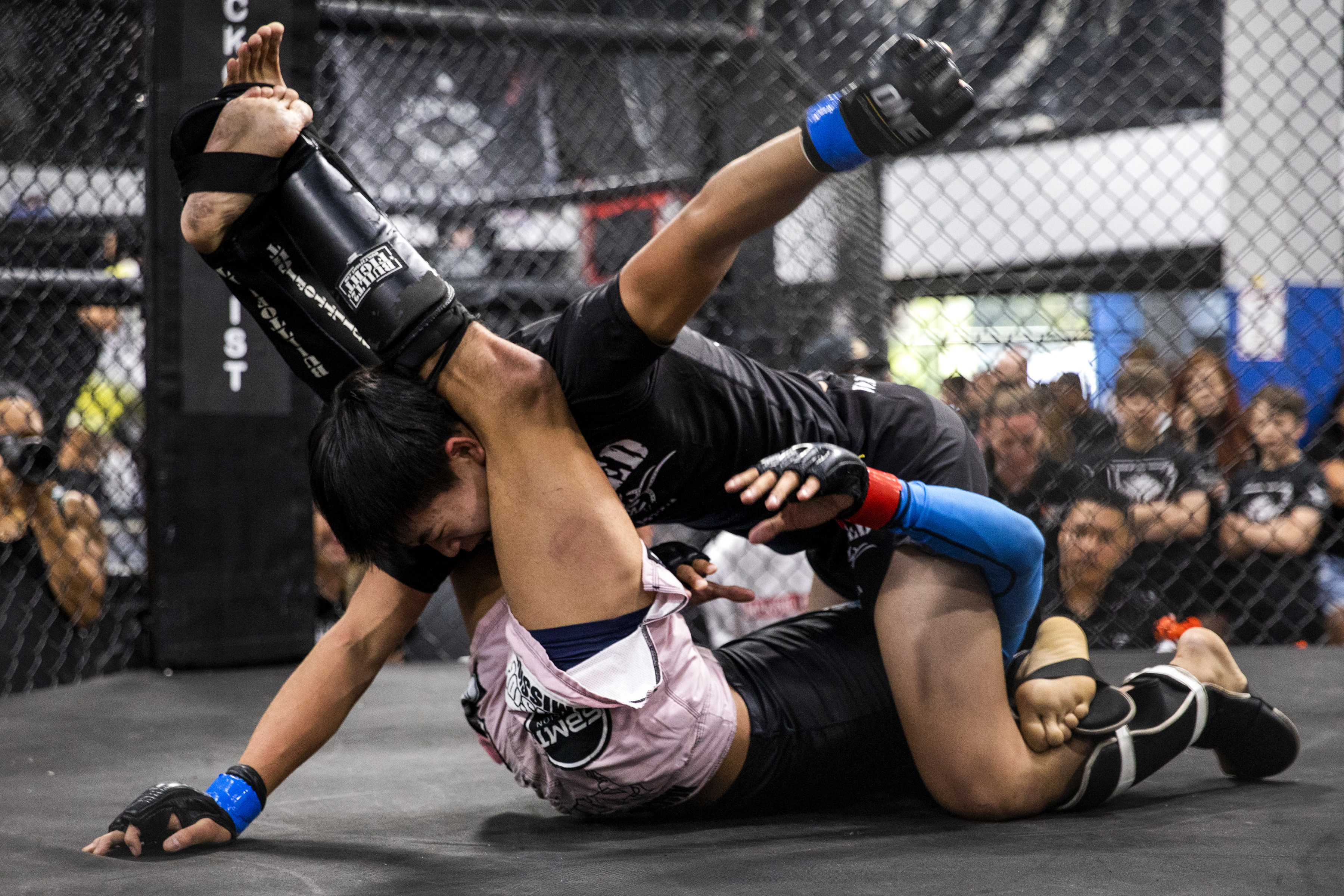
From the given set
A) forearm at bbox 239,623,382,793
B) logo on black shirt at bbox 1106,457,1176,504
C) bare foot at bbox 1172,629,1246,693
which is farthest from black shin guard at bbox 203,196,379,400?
logo on black shirt at bbox 1106,457,1176,504

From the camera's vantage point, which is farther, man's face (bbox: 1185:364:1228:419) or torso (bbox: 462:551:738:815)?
man's face (bbox: 1185:364:1228:419)

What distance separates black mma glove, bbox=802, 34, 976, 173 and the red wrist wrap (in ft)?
1.04

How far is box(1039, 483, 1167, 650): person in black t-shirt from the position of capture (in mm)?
2424

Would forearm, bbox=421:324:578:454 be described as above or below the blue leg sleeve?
above

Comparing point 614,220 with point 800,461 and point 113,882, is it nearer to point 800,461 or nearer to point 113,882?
point 800,461

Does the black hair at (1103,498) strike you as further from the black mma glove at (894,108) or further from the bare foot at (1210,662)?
the black mma glove at (894,108)

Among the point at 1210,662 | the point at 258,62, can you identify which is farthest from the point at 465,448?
the point at 1210,662

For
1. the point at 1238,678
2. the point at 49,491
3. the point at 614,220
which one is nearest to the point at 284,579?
the point at 49,491

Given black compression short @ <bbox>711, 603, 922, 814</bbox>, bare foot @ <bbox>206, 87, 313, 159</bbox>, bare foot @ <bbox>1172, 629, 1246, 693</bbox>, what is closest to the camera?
bare foot @ <bbox>206, 87, 313, 159</bbox>

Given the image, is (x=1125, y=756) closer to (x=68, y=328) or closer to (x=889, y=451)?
(x=889, y=451)

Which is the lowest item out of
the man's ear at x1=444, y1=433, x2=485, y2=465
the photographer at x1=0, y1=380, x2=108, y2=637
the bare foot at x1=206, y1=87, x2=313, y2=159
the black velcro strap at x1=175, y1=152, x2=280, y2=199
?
the photographer at x1=0, y1=380, x2=108, y2=637

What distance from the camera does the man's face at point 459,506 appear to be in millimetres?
1067

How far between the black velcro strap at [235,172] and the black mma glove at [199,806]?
1.94ft

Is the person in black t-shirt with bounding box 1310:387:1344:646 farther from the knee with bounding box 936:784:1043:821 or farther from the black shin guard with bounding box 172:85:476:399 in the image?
the black shin guard with bounding box 172:85:476:399
